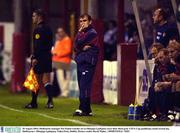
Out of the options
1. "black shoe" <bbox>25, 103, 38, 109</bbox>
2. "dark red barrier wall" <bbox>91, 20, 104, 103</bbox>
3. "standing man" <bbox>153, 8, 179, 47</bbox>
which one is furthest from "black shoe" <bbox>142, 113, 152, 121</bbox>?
"dark red barrier wall" <bbox>91, 20, 104, 103</bbox>

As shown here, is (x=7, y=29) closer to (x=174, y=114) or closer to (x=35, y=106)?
(x=35, y=106)

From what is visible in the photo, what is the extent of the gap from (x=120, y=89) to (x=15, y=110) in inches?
107

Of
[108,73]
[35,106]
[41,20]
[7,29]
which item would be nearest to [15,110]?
[35,106]

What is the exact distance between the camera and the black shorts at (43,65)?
17828 mm

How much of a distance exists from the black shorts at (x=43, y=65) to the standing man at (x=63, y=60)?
504 cm

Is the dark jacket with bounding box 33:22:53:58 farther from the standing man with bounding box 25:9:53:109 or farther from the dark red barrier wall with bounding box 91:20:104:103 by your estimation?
the dark red barrier wall with bounding box 91:20:104:103

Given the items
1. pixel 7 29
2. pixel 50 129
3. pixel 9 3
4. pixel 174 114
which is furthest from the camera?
pixel 9 3

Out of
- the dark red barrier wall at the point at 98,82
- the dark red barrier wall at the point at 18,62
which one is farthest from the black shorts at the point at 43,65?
the dark red barrier wall at the point at 18,62

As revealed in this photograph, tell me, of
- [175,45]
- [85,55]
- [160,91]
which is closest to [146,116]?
[160,91]

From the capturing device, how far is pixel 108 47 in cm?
2291

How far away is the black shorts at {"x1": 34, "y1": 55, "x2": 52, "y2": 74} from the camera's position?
1783 cm

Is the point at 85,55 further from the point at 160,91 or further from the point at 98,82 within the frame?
the point at 98,82

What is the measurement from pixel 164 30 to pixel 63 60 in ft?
23.0

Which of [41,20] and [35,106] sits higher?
[41,20]
